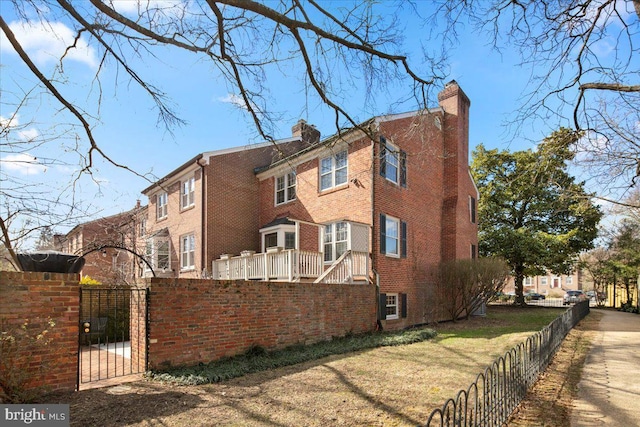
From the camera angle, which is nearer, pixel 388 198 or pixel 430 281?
pixel 388 198

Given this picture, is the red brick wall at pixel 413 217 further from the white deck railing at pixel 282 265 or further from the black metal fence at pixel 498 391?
the black metal fence at pixel 498 391

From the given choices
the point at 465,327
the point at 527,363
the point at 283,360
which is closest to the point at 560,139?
Result: the point at 527,363

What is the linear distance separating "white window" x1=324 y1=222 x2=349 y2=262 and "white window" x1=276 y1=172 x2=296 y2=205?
3.39 metres

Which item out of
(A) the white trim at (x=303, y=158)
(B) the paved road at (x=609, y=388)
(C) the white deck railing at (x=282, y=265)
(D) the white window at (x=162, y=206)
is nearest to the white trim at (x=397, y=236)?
(C) the white deck railing at (x=282, y=265)

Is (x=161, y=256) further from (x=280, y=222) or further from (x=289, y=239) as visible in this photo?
(x=289, y=239)

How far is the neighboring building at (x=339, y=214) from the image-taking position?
13.6 m

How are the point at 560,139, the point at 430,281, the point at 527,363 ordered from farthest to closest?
the point at 430,281 < the point at 560,139 < the point at 527,363

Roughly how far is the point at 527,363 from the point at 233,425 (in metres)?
4.68

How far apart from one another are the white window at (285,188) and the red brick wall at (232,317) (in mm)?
7414

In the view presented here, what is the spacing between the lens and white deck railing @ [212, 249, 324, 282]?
12898mm

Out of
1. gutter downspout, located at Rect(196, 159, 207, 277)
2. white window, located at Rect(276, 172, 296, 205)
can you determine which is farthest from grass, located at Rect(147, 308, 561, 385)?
gutter downspout, located at Rect(196, 159, 207, 277)

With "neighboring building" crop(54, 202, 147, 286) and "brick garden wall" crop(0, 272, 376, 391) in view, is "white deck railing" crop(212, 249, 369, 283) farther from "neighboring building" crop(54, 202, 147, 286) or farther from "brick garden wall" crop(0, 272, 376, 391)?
"neighboring building" crop(54, 202, 147, 286)

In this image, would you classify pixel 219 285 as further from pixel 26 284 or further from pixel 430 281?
pixel 430 281

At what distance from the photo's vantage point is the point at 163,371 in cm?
671
